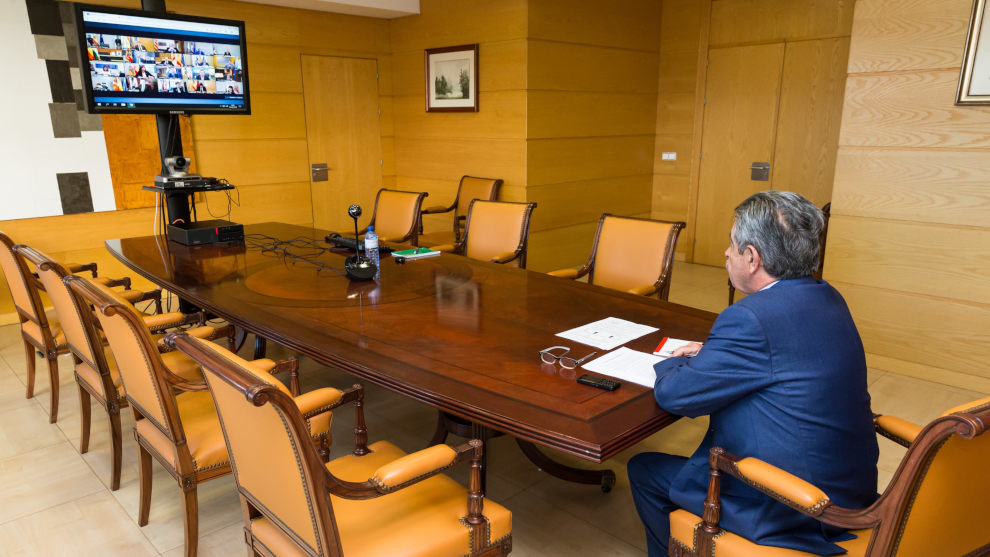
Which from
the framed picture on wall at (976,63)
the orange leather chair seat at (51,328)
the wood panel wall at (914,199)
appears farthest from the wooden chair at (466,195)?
the framed picture on wall at (976,63)

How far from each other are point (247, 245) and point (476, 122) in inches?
112

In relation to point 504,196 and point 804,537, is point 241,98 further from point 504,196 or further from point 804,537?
point 804,537

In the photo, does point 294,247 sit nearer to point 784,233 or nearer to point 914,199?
point 784,233

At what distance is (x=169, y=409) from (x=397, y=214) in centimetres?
301

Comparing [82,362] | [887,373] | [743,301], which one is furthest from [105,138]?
[887,373]

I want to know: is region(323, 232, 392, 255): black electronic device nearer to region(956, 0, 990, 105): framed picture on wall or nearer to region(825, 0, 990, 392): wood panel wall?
region(825, 0, 990, 392): wood panel wall

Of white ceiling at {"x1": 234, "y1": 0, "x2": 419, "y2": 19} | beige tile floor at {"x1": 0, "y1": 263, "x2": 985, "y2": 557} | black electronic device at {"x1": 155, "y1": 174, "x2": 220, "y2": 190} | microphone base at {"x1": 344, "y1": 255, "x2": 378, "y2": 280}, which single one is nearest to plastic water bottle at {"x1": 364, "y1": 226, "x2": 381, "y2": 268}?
microphone base at {"x1": 344, "y1": 255, "x2": 378, "y2": 280}

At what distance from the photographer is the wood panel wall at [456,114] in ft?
18.3

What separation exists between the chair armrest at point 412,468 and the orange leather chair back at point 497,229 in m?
2.45

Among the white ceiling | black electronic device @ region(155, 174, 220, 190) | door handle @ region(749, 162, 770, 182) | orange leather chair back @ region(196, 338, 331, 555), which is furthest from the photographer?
door handle @ region(749, 162, 770, 182)

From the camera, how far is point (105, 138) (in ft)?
16.7

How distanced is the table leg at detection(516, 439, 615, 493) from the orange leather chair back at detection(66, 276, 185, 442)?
1308mm

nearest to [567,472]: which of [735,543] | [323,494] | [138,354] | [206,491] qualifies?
[735,543]

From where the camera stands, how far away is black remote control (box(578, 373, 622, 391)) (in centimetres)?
179
